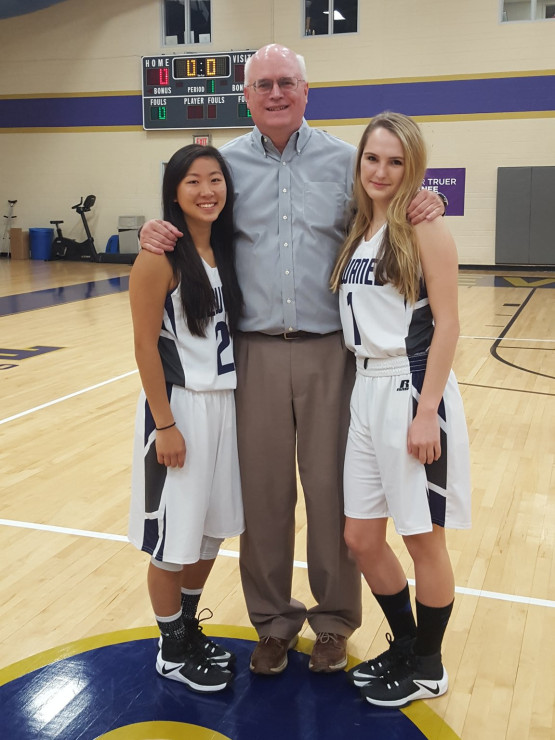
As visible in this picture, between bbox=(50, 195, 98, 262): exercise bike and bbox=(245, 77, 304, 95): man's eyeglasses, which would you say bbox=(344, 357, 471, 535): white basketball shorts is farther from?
bbox=(50, 195, 98, 262): exercise bike

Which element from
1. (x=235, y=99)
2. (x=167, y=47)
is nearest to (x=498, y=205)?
(x=235, y=99)

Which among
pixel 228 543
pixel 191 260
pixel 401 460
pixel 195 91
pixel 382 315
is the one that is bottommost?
pixel 228 543

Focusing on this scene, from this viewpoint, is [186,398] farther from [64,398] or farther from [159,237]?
[64,398]

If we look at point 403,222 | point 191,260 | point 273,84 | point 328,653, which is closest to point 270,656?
point 328,653

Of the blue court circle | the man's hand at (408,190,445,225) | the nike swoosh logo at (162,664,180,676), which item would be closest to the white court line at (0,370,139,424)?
the blue court circle

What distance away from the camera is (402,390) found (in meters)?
2.16

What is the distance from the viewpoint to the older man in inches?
92.4

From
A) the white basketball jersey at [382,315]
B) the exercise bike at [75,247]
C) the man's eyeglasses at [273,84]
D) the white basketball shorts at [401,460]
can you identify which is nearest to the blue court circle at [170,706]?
the white basketball shorts at [401,460]

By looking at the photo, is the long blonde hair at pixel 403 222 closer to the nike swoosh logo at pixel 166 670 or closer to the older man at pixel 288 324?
the older man at pixel 288 324

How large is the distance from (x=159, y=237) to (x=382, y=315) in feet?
2.05

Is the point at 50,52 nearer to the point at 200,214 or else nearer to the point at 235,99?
the point at 235,99

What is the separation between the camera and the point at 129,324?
907cm

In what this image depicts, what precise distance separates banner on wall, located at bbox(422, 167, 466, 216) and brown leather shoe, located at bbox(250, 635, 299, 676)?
1239cm

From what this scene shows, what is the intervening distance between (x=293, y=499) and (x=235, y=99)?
13.2 metres
